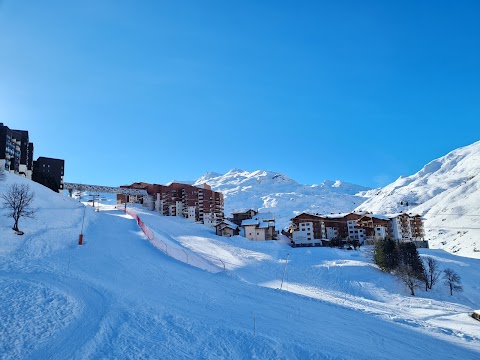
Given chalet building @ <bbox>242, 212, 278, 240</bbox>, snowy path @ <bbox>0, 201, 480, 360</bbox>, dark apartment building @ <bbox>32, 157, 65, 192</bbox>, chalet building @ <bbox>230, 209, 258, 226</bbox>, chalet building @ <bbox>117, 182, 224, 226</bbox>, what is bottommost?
snowy path @ <bbox>0, 201, 480, 360</bbox>

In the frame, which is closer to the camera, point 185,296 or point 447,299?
point 185,296

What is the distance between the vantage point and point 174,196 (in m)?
99.7

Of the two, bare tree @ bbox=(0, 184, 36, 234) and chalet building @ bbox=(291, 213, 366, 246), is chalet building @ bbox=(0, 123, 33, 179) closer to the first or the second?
bare tree @ bbox=(0, 184, 36, 234)

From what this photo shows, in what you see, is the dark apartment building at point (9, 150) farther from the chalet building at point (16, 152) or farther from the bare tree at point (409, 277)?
the bare tree at point (409, 277)

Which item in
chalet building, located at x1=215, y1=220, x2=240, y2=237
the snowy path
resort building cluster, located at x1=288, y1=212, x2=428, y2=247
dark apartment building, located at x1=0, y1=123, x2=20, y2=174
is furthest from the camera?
resort building cluster, located at x1=288, y1=212, x2=428, y2=247

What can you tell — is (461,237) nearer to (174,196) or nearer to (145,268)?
(174,196)

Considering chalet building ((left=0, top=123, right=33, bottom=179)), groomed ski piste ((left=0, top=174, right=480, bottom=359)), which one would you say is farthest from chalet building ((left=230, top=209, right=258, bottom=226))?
groomed ski piste ((left=0, top=174, right=480, bottom=359))

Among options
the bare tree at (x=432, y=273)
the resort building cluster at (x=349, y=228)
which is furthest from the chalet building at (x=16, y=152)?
the bare tree at (x=432, y=273)

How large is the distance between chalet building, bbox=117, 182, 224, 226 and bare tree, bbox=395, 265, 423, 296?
55087 mm

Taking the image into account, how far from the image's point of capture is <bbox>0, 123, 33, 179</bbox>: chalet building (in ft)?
246

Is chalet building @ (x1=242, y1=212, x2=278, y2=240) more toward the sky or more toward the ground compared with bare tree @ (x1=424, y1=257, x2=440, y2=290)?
more toward the sky

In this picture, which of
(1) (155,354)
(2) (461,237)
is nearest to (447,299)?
(1) (155,354)

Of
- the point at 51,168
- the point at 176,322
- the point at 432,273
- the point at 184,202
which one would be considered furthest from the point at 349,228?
the point at 176,322

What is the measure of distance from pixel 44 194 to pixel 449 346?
68367mm
